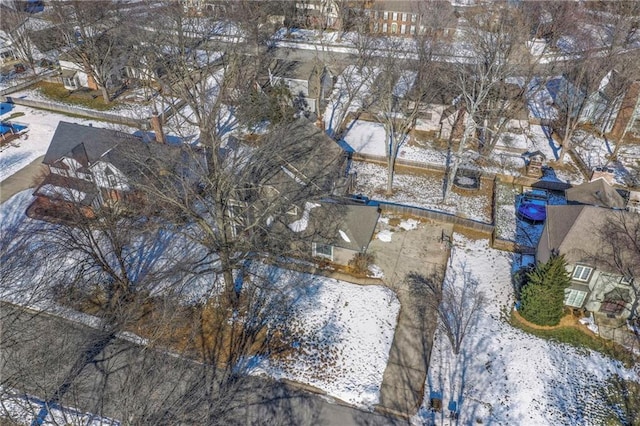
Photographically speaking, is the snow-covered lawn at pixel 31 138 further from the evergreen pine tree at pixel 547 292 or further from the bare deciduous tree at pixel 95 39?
the evergreen pine tree at pixel 547 292

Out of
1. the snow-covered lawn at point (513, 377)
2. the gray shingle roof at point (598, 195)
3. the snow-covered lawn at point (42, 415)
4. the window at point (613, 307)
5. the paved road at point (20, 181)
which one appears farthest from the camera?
the paved road at point (20, 181)

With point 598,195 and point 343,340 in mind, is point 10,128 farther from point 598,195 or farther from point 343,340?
point 598,195

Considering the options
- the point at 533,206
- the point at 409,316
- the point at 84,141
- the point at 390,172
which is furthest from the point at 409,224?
the point at 84,141

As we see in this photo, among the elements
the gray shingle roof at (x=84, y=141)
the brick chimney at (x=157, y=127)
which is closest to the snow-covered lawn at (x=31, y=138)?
the gray shingle roof at (x=84, y=141)

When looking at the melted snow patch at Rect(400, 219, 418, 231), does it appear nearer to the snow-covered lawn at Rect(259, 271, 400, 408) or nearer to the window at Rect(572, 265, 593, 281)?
the snow-covered lawn at Rect(259, 271, 400, 408)

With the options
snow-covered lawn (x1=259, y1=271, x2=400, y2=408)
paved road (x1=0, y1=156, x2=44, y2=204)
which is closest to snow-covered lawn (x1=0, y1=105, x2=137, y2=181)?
paved road (x1=0, y1=156, x2=44, y2=204)

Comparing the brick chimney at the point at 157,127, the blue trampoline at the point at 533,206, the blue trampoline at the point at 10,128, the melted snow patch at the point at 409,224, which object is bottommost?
the melted snow patch at the point at 409,224

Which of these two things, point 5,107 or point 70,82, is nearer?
point 5,107
